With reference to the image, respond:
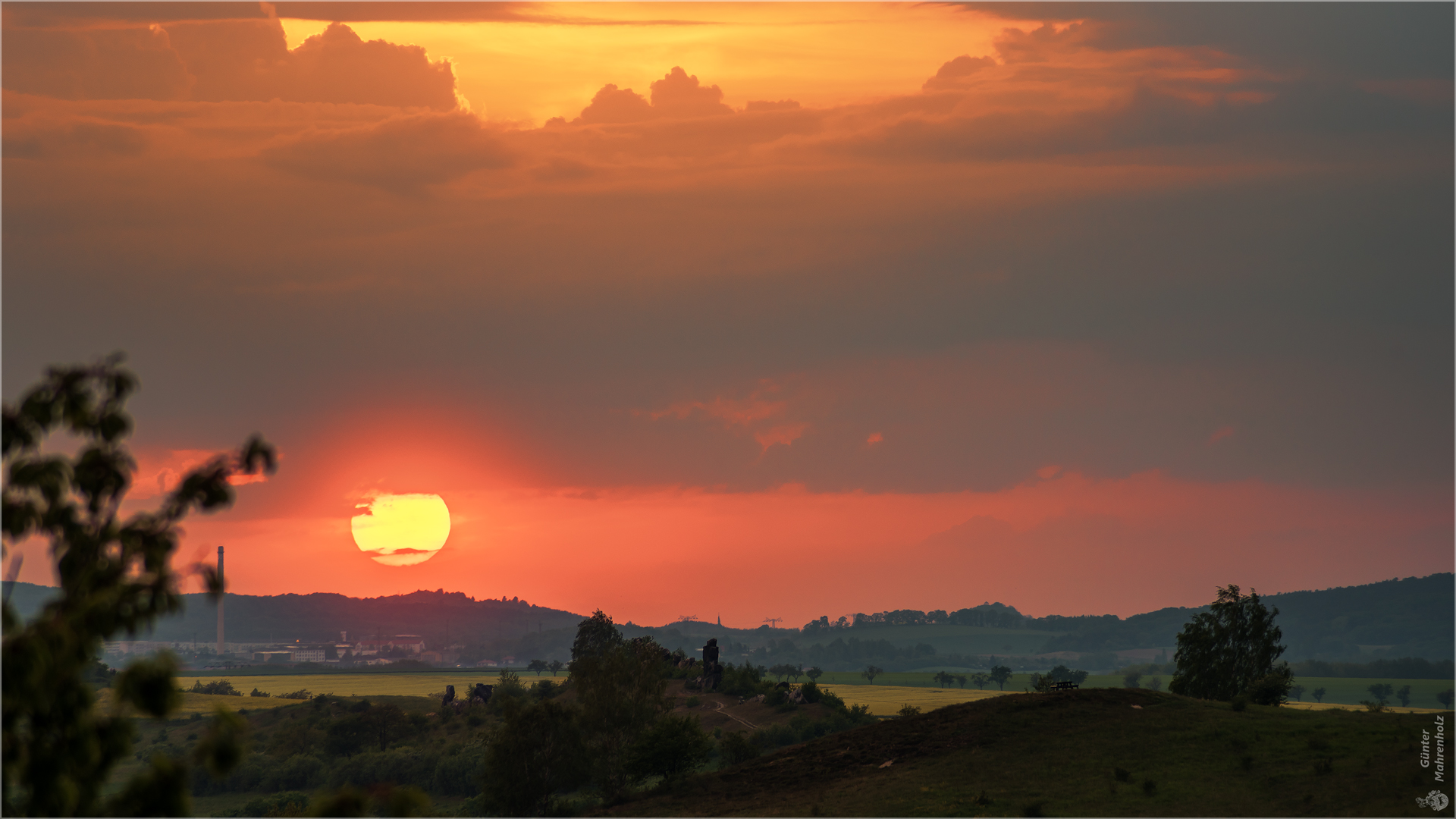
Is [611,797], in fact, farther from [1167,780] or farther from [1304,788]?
[1304,788]

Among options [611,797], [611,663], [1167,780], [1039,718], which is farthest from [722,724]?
[1167,780]

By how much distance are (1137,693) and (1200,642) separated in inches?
1715

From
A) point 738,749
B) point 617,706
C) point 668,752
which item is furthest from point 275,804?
point 738,749

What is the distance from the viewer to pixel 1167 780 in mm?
72125

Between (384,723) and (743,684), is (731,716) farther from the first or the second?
(384,723)

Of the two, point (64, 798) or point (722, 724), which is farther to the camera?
point (722, 724)

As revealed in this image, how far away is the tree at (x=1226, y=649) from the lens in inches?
5084

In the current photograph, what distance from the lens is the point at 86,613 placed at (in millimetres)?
15945

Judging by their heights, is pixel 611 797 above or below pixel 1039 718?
below

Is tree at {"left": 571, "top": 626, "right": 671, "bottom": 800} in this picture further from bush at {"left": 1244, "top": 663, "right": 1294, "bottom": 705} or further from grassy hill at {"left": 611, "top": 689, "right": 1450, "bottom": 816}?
bush at {"left": 1244, "top": 663, "right": 1294, "bottom": 705}

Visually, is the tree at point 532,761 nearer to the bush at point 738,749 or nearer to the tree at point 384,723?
the bush at point 738,749

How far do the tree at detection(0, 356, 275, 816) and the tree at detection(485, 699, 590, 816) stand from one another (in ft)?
331

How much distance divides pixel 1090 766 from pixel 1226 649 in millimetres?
61870

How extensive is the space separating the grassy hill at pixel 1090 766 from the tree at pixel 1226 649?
40585mm
